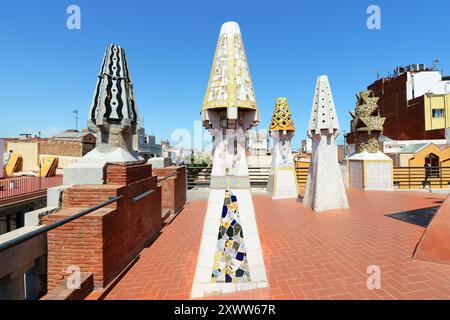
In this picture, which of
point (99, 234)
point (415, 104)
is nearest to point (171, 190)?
point (99, 234)

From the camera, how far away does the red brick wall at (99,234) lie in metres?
3.60

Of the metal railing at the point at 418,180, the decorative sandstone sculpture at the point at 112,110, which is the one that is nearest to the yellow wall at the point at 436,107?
the metal railing at the point at 418,180

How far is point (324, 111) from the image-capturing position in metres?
8.98

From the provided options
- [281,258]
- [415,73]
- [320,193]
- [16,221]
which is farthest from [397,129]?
[16,221]

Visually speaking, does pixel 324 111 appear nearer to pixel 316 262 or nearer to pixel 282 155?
pixel 282 155

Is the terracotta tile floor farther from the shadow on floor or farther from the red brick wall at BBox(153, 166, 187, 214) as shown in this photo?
the red brick wall at BBox(153, 166, 187, 214)

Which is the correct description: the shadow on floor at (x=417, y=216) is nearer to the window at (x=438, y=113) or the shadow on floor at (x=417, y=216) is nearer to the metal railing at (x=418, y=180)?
the metal railing at (x=418, y=180)

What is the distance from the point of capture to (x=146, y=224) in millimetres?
5828

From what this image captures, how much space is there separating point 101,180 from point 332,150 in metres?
8.92

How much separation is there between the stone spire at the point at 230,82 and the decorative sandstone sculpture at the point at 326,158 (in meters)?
6.24

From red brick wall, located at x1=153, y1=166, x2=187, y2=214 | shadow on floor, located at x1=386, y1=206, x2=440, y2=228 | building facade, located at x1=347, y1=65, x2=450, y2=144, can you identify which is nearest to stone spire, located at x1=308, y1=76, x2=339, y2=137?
shadow on floor, located at x1=386, y1=206, x2=440, y2=228

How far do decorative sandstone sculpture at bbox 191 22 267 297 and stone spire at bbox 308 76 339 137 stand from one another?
6.15 metres

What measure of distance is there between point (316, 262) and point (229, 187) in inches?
109

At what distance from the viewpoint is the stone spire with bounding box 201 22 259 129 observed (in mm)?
3729
